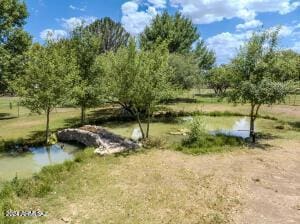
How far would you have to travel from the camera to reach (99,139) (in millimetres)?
23109

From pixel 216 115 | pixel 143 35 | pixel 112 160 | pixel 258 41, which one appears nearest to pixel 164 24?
pixel 143 35

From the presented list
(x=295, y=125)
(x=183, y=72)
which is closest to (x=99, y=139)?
(x=295, y=125)

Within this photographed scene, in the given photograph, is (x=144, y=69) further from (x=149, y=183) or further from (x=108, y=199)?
(x=108, y=199)

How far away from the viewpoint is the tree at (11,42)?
35938 mm

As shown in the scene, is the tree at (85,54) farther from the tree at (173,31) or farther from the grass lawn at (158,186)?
the tree at (173,31)

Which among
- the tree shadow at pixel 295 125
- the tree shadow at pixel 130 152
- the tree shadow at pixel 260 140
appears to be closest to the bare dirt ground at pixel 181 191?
the tree shadow at pixel 130 152

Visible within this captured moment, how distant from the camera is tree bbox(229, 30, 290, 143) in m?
23.8

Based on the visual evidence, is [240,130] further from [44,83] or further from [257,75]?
[44,83]

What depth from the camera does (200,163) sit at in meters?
19.0

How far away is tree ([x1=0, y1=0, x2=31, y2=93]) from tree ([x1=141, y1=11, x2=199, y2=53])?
20.1 m

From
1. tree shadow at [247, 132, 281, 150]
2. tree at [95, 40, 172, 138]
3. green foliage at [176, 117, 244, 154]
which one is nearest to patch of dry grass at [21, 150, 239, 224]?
green foliage at [176, 117, 244, 154]

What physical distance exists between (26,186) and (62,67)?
1172 centimetres

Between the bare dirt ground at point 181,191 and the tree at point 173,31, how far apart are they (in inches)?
1482

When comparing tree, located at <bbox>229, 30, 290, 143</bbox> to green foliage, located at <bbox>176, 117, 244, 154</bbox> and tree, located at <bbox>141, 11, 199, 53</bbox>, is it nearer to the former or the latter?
green foliage, located at <bbox>176, 117, 244, 154</bbox>
